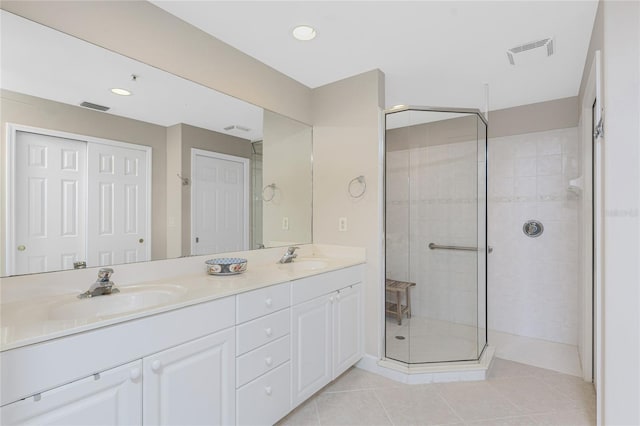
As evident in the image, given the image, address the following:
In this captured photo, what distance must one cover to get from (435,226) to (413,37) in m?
1.57

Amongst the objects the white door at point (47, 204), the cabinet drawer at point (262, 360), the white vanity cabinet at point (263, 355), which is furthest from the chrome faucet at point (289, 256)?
the white door at point (47, 204)

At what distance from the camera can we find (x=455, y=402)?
2.05 meters

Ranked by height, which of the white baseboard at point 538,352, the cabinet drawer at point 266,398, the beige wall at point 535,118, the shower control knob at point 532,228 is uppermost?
the beige wall at point 535,118

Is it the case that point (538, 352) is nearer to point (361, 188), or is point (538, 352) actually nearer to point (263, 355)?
point (361, 188)

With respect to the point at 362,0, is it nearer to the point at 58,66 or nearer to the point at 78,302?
the point at 58,66

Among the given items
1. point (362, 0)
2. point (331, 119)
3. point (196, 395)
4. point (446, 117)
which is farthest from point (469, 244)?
point (196, 395)

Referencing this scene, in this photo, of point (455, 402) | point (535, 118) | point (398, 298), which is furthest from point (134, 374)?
point (535, 118)

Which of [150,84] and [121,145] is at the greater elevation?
[150,84]

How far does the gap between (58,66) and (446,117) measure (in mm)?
2502

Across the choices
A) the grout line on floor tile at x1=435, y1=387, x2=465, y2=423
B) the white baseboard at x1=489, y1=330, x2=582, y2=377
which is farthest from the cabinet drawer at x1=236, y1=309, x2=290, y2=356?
the white baseboard at x1=489, y1=330, x2=582, y2=377

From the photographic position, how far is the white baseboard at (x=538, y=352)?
8.29 feet

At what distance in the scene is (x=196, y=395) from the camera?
135 cm

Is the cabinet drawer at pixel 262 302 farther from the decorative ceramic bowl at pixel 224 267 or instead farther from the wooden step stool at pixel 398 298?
the wooden step stool at pixel 398 298

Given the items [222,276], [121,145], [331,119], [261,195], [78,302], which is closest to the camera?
[78,302]
